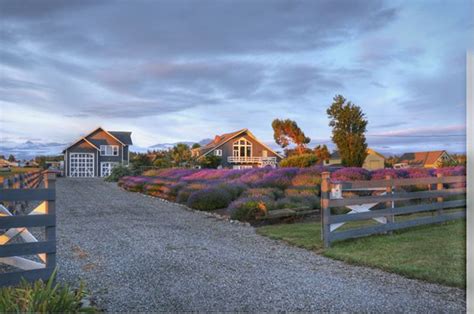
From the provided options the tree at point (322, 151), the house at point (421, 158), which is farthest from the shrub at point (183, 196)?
the tree at point (322, 151)

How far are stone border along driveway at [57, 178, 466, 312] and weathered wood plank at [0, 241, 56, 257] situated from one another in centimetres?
68

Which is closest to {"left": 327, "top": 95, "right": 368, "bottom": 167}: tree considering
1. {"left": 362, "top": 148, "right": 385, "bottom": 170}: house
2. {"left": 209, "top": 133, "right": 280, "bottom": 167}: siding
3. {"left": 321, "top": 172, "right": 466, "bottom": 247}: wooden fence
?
{"left": 362, "top": 148, "right": 385, "bottom": 170}: house

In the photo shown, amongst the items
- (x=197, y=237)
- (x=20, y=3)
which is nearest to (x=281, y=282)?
(x=197, y=237)

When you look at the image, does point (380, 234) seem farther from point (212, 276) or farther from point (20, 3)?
point (20, 3)

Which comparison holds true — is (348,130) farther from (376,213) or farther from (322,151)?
(376,213)

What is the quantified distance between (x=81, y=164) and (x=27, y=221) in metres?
46.4

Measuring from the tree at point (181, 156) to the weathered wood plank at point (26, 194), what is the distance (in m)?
30.3

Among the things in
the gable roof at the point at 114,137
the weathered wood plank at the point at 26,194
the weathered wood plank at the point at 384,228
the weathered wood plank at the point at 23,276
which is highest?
the gable roof at the point at 114,137

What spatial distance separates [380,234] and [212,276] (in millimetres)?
4264

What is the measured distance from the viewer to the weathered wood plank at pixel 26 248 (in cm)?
421

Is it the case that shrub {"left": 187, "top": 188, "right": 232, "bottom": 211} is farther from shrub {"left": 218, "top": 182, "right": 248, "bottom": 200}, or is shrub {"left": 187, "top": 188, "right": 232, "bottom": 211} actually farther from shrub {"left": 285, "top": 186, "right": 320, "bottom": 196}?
shrub {"left": 285, "top": 186, "right": 320, "bottom": 196}

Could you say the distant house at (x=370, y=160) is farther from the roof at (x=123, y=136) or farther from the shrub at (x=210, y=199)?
the shrub at (x=210, y=199)

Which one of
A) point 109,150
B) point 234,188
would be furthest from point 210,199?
point 109,150

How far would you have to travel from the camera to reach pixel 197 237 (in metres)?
8.26
